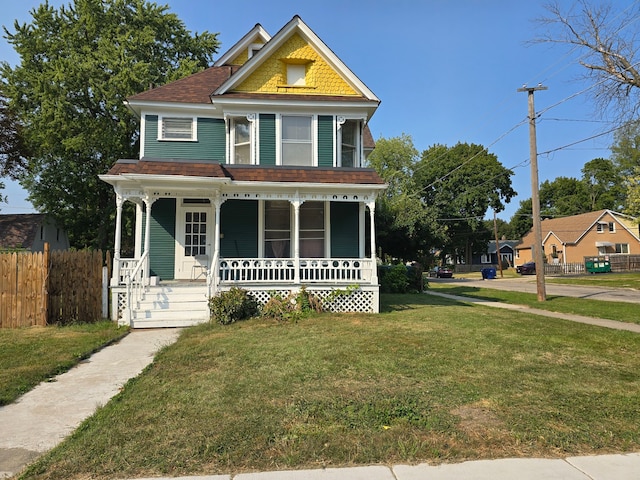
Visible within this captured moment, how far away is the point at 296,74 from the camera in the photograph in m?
14.2

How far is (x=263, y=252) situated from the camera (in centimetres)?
1317

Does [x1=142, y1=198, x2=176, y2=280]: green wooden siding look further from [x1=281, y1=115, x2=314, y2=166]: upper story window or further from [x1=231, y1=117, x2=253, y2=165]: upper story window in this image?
[x1=281, y1=115, x2=314, y2=166]: upper story window

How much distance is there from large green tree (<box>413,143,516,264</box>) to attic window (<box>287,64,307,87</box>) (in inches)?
1648

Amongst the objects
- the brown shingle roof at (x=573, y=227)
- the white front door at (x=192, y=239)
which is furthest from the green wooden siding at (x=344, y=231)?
the brown shingle roof at (x=573, y=227)

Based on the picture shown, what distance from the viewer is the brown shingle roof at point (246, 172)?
35.2 ft

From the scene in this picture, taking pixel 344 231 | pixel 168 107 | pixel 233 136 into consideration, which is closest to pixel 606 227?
pixel 344 231

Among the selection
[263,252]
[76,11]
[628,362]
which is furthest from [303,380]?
[76,11]

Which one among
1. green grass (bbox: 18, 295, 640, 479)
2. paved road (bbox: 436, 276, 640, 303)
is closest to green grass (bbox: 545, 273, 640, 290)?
paved road (bbox: 436, 276, 640, 303)

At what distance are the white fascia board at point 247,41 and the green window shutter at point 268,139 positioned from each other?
4217 mm

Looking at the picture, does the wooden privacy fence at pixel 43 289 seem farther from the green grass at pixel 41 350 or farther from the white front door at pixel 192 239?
the white front door at pixel 192 239

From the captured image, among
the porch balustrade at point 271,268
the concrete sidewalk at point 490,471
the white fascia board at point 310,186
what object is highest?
the white fascia board at point 310,186

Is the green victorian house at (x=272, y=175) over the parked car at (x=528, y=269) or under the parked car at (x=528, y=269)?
over

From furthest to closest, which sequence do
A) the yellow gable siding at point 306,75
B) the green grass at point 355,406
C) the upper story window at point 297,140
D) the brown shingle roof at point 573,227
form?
the brown shingle roof at point 573,227, the yellow gable siding at point 306,75, the upper story window at point 297,140, the green grass at point 355,406

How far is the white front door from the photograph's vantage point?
510 inches
